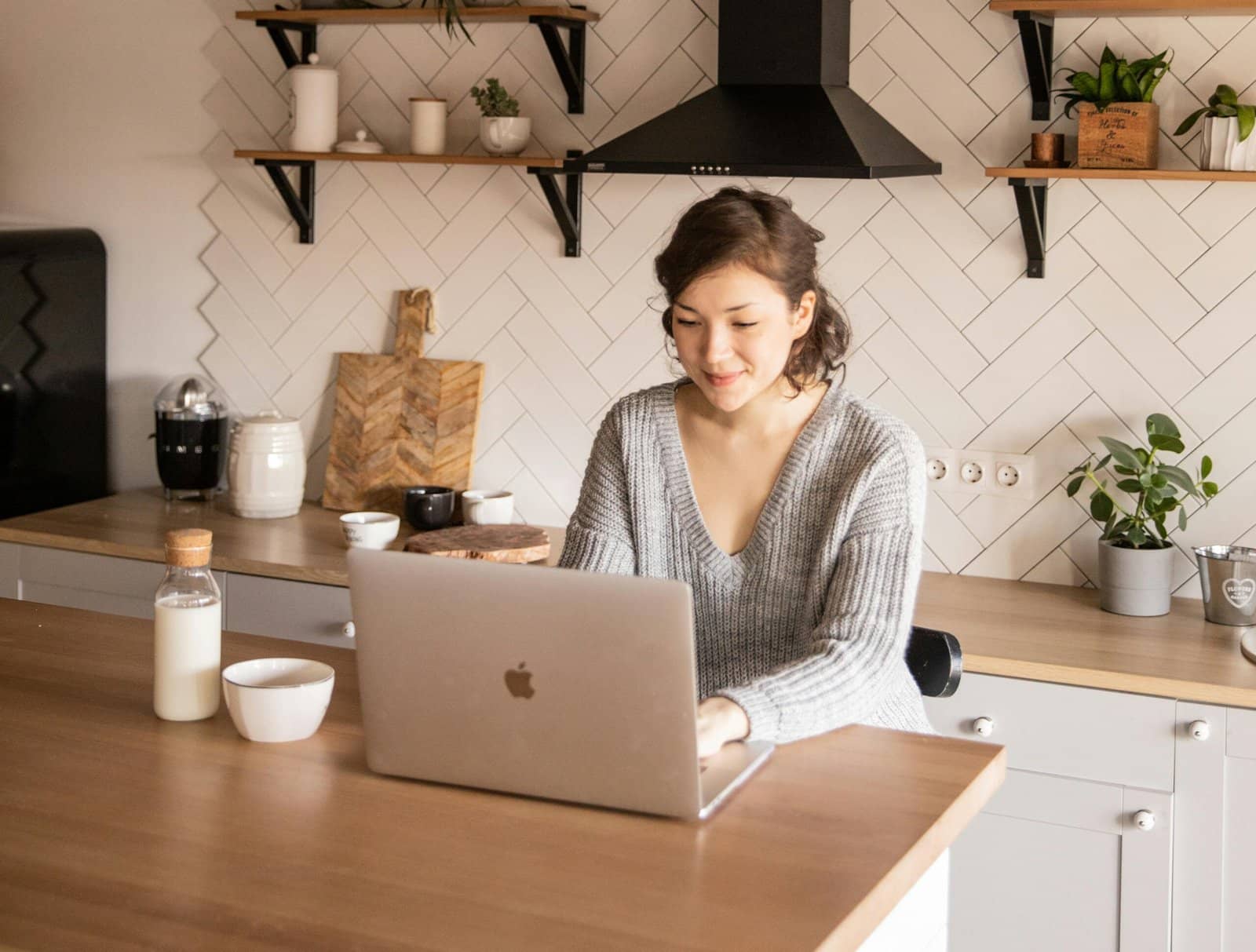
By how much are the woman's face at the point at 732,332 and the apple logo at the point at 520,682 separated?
2.13 feet

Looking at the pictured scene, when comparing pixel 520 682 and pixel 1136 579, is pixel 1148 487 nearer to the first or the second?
pixel 1136 579

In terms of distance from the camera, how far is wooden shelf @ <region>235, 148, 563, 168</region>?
9.98 feet

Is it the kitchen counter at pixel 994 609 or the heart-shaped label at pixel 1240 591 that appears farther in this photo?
the heart-shaped label at pixel 1240 591

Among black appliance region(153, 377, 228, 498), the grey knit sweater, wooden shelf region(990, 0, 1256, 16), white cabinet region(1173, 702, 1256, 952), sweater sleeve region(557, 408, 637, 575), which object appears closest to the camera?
the grey knit sweater

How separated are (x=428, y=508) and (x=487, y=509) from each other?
13cm

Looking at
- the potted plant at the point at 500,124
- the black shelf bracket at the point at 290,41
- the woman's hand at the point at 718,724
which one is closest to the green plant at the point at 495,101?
the potted plant at the point at 500,124

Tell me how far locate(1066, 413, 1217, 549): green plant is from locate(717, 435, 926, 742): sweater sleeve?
876 millimetres

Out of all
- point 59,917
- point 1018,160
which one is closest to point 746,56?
point 1018,160

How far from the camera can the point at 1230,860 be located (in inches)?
93.4

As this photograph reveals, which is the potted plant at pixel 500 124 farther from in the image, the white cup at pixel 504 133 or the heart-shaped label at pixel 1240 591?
the heart-shaped label at pixel 1240 591

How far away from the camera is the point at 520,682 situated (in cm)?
138

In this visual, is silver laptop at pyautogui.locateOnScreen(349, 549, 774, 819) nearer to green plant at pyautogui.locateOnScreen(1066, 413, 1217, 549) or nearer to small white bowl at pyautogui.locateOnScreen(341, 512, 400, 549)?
green plant at pyautogui.locateOnScreen(1066, 413, 1217, 549)

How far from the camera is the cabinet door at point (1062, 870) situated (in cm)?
241

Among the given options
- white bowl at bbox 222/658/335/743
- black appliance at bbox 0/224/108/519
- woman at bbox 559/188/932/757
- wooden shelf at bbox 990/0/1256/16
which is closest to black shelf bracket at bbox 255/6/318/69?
black appliance at bbox 0/224/108/519
